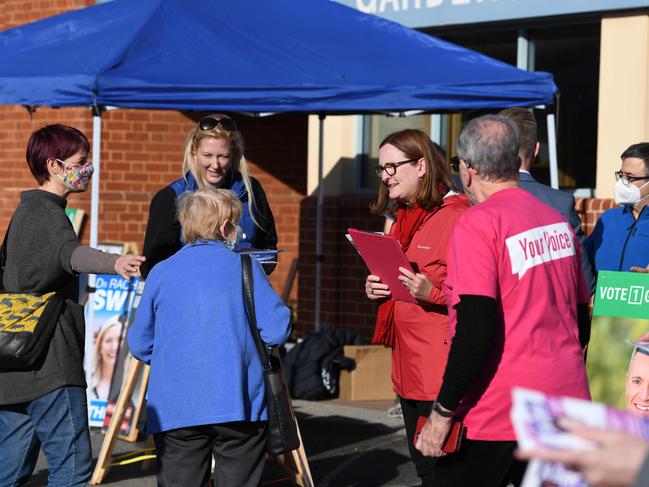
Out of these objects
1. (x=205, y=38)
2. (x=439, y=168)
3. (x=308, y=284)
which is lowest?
(x=308, y=284)

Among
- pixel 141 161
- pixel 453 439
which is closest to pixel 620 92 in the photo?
pixel 141 161

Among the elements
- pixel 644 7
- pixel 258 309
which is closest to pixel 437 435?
pixel 258 309

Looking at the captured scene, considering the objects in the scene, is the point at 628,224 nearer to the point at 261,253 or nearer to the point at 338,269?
the point at 261,253

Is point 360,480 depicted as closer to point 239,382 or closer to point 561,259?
point 239,382

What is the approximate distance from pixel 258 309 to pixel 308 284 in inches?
267

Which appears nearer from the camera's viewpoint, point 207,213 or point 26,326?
point 207,213

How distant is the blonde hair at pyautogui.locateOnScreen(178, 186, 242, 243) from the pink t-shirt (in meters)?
1.06

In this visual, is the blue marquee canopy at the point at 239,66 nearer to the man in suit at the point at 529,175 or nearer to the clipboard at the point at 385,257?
the man in suit at the point at 529,175

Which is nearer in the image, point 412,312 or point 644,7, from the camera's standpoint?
point 412,312

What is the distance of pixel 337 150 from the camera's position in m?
11.0

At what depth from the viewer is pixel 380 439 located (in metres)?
7.89

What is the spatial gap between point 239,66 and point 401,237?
2.86 metres

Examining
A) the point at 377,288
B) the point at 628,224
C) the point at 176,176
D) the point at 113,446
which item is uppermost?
the point at 176,176

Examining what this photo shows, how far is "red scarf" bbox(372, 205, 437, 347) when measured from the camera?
15.1 ft
